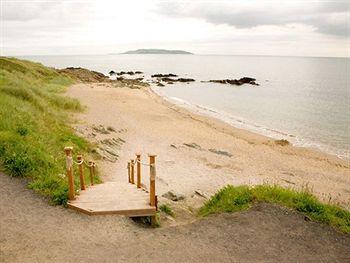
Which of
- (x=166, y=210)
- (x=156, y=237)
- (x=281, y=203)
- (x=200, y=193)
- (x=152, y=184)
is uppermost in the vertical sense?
(x=152, y=184)

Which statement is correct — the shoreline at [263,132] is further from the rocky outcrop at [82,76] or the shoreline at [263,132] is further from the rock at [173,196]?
the rocky outcrop at [82,76]

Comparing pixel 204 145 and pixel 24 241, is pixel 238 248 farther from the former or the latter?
pixel 204 145

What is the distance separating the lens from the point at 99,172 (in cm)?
1875

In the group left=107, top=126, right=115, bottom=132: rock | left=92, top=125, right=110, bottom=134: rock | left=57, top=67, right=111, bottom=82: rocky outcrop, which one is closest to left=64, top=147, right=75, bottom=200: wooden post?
left=92, top=125, right=110, bottom=134: rock

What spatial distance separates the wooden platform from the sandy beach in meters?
4.28

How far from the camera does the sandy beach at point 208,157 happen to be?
20.4 metres

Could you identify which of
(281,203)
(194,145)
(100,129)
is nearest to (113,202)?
(281,203)

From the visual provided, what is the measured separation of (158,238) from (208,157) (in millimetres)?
15767

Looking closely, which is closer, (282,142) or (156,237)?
(156,237)

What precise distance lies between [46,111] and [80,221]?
16.5 metres

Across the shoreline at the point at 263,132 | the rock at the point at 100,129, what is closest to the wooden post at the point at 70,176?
the rock at the point at 100,129

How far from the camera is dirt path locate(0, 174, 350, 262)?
936cm

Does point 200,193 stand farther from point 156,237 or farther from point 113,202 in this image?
point 156,237

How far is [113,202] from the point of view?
11758mm
